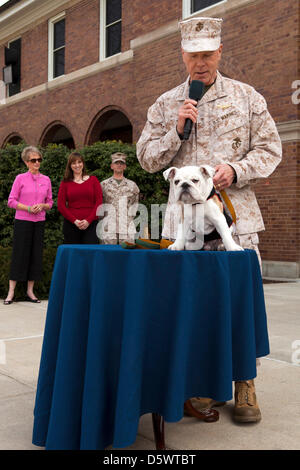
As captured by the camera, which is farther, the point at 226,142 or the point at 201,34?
the point at 226,142

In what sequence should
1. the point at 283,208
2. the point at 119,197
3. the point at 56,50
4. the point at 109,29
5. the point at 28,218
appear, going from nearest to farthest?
the point at 28,218 → the point at 119,197 → the point at 283,208 → the point at 109,29 → the point at 56,50

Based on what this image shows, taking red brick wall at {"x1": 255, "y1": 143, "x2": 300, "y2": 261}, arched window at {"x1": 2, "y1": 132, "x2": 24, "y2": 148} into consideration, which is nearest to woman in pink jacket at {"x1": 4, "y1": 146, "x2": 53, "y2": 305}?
red brick wall at {"x1": 255, "y1": 143, "x2": 300, "y2": 261}

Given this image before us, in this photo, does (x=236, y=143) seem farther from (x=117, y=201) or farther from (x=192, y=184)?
(x=117, y=201)

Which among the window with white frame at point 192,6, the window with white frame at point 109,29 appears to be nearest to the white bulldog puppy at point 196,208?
the window with white frame at point 192,6

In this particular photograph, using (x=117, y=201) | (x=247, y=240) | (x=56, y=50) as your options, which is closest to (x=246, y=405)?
(x=247, y=240)

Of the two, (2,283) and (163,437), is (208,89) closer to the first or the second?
(163,437)

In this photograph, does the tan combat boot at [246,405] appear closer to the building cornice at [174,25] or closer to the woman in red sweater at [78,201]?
the woman in red sweater at [78,201]

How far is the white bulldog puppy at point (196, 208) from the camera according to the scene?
8.29ft

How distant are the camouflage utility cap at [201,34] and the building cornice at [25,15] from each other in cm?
1596

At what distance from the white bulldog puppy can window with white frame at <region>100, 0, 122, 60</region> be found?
14.4 meters

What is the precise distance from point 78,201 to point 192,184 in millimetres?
4801

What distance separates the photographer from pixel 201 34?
2834 millimetres

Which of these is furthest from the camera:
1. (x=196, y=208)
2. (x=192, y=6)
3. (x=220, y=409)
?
(x=192, y=6)

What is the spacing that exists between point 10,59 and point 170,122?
18.7 m
